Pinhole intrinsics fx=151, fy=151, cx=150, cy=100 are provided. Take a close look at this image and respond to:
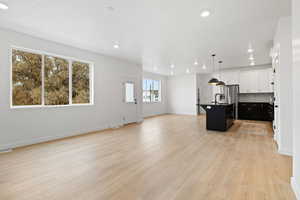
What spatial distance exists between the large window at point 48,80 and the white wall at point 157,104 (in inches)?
172

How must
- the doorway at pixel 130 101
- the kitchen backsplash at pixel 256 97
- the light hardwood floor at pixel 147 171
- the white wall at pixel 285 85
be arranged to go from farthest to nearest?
the kitchen backsplash at pixel 256 97 < the doorway at pixel 130 101 < the white wall at pixel 285 85 < the light hardwood floor at pixel 147 171

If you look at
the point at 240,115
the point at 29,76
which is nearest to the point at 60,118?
the point at 29,76

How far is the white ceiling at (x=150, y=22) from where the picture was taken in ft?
8.77

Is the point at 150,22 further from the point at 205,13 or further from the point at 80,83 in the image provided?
the point at 80,83

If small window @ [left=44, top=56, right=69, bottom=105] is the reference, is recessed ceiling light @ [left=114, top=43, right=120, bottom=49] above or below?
above

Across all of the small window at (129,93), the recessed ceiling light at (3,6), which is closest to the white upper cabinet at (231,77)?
the small window at (129,93)

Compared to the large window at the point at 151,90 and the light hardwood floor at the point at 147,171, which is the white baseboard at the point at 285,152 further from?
the large window at the point at 151,90

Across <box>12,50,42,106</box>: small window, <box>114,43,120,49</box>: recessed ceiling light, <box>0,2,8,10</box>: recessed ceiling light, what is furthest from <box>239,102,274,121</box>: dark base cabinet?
<box>0,2,8,10</box>: recessed ceiling light

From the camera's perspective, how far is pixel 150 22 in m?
3.31

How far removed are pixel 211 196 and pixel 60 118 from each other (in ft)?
14.7

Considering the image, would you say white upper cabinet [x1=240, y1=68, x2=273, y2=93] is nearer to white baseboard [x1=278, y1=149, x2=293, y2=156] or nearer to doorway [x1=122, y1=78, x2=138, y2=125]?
white baseboard [x1=278, y1=149, x2=293, y2=156]

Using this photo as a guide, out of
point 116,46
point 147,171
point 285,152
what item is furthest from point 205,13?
point 285,152

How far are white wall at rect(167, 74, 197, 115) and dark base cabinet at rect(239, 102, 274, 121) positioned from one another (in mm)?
2852

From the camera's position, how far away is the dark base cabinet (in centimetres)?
748
